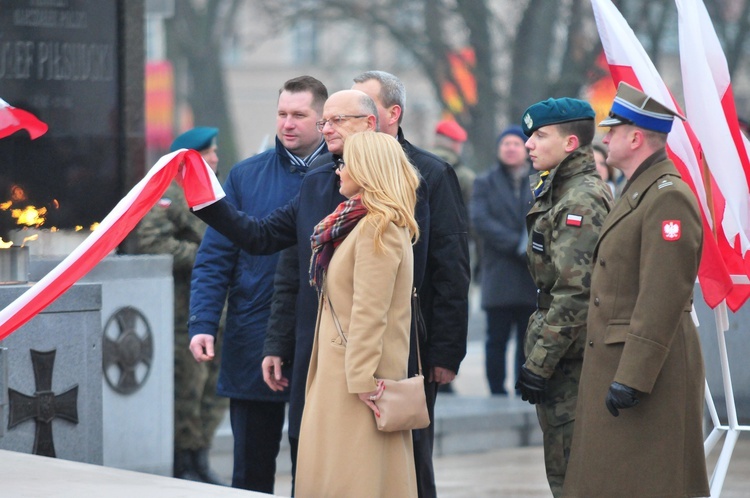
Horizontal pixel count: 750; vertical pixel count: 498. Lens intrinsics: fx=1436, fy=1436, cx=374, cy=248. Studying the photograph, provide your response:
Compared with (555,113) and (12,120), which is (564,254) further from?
(12,120)

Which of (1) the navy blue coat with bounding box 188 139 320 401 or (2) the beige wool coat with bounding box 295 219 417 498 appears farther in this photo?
(1) the navy blue coat with bounding box 188 139 320 401

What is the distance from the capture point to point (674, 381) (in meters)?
4.91

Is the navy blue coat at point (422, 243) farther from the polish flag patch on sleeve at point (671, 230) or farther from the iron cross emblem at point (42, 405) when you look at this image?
the iron cross emblem at point (42, 405)

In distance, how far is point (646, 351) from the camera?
4781mm

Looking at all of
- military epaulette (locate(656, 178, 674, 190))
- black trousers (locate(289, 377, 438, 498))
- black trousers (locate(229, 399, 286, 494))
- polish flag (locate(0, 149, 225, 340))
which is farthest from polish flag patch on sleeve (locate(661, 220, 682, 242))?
black trousers (locate(229, 399, 286, 494))

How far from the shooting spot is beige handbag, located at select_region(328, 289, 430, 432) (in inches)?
192

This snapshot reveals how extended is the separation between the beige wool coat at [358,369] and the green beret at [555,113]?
84cm

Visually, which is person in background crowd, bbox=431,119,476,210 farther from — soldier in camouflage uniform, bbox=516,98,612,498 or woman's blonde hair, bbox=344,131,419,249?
woman's blonde hair, bbox=344,131,419,249

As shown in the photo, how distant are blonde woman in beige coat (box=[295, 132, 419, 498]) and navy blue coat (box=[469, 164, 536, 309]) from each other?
198 inches

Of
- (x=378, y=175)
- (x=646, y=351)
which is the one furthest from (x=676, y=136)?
(x=378, y=175)

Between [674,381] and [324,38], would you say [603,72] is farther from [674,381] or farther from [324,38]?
[324,38]

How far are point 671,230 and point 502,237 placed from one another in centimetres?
529

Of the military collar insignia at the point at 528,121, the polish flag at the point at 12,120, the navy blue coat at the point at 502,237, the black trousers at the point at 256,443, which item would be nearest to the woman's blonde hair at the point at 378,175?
the military collar insignia at the point at 528,121

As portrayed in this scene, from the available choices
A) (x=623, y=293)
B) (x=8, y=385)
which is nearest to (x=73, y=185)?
(x=8, y=385)
